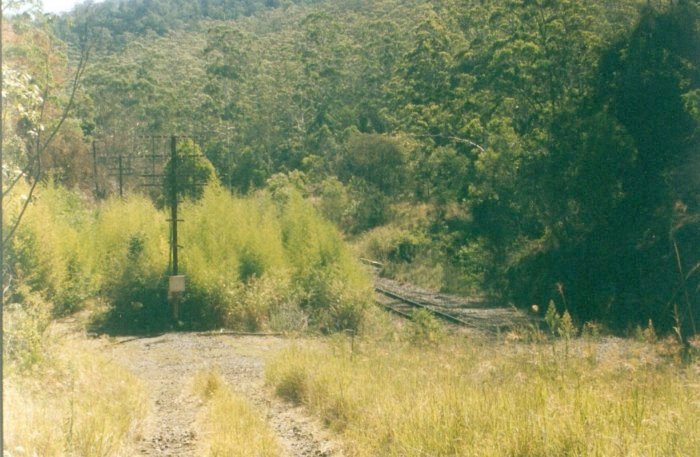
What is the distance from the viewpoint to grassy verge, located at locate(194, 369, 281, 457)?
6.91 metres

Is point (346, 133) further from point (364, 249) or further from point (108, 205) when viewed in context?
point (108, 205)

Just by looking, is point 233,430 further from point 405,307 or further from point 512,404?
point 405,307

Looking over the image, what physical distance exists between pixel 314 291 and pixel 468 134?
2278cm

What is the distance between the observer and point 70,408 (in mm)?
7098

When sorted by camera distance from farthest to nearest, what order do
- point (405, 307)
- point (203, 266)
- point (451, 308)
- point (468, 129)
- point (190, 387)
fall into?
point (468, 129), point (451, 308), point (405, 307), point (203, 266), point (190, 387)

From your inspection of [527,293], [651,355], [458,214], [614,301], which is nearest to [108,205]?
[527,293]

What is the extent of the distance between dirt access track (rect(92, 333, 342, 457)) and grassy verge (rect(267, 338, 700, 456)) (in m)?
0.36

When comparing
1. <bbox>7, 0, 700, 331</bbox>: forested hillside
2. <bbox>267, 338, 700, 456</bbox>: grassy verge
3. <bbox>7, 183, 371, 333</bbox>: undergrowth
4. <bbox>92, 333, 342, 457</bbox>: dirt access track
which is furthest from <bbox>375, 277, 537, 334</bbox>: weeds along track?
<bbox>267, 338, 700, 456</bbox>: grassy verge

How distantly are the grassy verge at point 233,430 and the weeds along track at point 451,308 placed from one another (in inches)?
426

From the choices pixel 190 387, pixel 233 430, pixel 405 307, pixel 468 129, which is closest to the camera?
pixel 233 430

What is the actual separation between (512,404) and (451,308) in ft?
61.2

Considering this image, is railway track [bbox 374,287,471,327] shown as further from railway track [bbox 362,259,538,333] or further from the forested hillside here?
the forested hillside

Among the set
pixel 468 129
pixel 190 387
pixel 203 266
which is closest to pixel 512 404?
pixel 190 387

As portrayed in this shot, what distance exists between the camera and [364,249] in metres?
38.0
